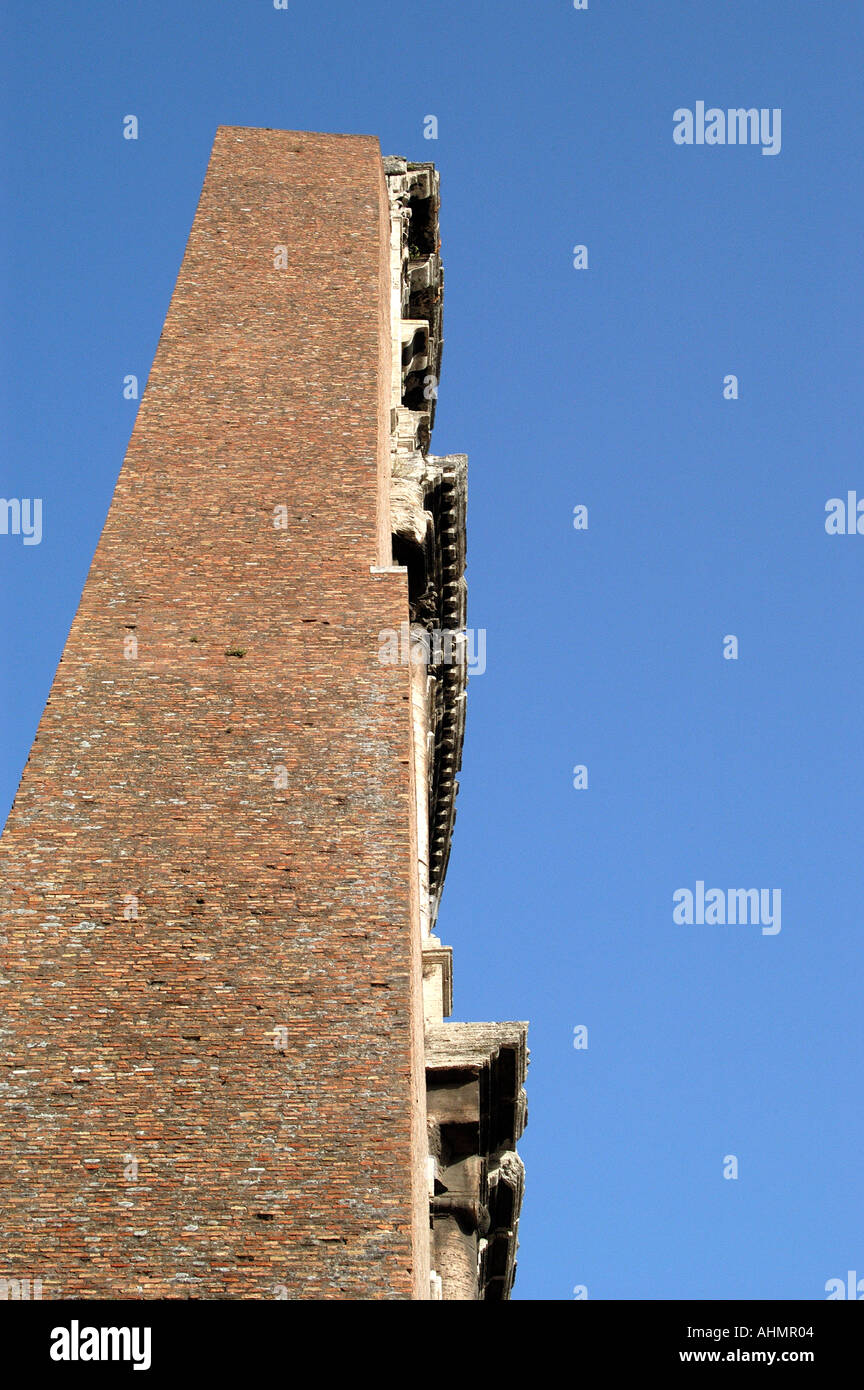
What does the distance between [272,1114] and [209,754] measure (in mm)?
3411

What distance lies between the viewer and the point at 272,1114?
11.2 meters

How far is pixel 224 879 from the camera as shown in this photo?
1270 centimetres

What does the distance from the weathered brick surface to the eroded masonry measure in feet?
0.07

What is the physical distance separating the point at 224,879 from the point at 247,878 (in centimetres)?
18

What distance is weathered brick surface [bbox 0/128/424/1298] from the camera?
10703 mm

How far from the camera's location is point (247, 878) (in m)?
12.7

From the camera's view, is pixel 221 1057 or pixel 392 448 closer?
pixel 221 1057

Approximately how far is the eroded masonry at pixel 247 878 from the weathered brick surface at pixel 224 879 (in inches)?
0.9

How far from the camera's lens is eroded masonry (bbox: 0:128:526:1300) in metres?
10.8

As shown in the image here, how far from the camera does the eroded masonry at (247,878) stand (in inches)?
424

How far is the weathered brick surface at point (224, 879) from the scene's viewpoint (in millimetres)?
10703

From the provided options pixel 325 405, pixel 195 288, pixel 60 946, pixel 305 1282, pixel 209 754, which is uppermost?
pixel 195 288
